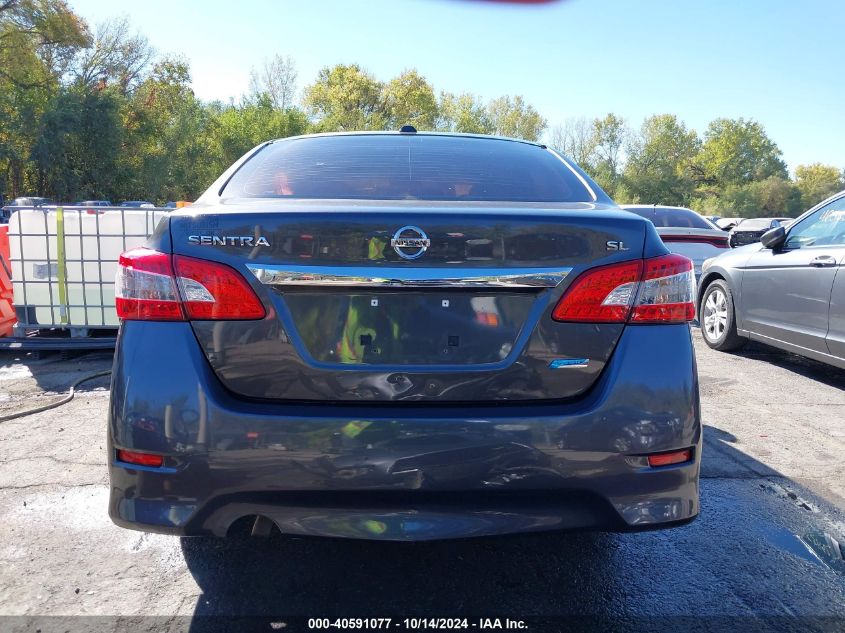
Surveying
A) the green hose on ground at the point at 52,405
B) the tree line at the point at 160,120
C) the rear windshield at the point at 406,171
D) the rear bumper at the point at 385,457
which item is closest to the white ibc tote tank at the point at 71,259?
the green hose on ground at the point at 52,405

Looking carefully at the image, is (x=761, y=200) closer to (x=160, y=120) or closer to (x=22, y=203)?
(x=160, y=120)

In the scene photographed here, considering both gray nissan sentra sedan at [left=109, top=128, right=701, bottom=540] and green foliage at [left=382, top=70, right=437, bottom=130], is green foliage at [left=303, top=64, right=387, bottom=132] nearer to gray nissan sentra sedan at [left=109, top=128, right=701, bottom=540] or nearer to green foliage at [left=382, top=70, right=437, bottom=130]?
green foliage at [left=382, top=70, right=437, bottom=130]

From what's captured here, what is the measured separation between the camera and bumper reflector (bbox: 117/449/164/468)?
1.92 m

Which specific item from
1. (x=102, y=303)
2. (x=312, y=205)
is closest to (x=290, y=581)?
(x=312, y=205)

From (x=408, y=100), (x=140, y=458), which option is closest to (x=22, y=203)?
(x=140, y=458)

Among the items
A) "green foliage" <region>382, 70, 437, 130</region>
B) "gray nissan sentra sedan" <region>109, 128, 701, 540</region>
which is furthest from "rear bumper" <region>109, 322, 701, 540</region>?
"green foliage" <region>382, 70, 437, 130</region>

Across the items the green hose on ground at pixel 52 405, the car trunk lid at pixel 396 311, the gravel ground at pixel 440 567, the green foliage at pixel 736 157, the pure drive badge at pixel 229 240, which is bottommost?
the gravel ground at pixel 440 567

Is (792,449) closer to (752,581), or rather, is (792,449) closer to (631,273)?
(752,581)

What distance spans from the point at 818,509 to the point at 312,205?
2851 mm

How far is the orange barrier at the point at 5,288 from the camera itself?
6.61m

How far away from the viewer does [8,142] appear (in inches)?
1262

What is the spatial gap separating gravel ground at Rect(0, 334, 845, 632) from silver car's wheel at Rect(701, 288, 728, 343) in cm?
330

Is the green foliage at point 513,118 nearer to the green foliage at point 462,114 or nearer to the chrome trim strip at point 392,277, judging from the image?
the green foliage at point 462,114

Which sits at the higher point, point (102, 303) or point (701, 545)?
point (102, 303)
